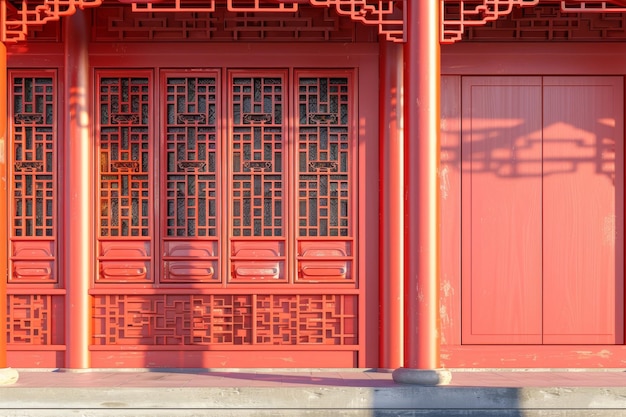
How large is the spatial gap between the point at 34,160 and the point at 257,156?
202 cm

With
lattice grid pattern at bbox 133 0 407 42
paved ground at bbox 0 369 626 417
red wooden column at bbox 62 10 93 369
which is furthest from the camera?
red wooden column at bbox 62 10 93 369

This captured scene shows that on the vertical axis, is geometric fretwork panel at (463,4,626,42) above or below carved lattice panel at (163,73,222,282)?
above

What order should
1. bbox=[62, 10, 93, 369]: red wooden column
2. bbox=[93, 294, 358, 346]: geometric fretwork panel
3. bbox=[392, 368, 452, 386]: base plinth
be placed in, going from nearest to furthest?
bbox=[392, 368, 452, 386]: base plinth, bbox=[62, 10, 93, 369]: red wooden column, bbox=[93, 294, 358, 346]: geometric fretwork panel

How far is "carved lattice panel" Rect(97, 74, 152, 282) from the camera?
8961 mm

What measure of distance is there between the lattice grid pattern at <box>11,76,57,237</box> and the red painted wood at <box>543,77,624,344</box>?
14.7 feet

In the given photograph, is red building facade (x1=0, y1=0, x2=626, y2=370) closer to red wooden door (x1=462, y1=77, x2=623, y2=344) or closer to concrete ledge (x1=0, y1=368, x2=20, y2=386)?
red wooden door (x1=462, y1=77, x2=623, y2=344)

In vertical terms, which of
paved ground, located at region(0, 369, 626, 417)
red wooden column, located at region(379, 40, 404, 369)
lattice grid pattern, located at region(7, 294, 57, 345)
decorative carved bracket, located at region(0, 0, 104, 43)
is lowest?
paved ground, located at region(0, 369, 626, 417)

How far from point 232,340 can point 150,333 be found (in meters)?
0.74

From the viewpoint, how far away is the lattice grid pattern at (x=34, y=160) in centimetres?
895

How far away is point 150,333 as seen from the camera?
8.95 m

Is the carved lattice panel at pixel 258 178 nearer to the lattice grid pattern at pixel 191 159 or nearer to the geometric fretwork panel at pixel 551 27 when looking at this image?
the lattice grid pattern at pixel 191 159

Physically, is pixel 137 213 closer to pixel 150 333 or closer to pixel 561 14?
pixel 150 333

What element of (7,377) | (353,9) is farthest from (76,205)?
(353,9)

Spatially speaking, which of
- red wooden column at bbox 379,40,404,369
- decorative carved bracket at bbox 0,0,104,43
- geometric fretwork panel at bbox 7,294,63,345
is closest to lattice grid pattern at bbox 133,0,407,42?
decorative carved bracket at bbox 0,0,104,43
